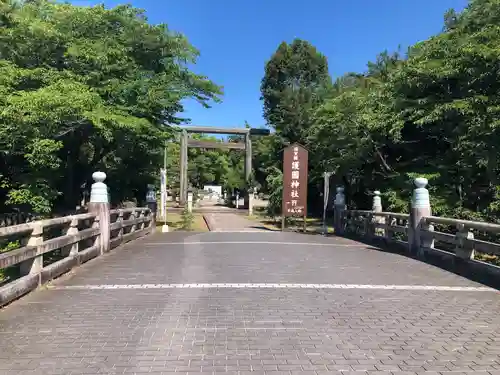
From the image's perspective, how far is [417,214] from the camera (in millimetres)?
11258

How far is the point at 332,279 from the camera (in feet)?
25.7

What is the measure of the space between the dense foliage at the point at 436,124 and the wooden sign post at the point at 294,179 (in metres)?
1.30

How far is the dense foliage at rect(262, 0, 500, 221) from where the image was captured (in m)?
13.1

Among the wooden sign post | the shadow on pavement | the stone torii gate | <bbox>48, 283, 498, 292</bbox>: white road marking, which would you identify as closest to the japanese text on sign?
the wooden sign post

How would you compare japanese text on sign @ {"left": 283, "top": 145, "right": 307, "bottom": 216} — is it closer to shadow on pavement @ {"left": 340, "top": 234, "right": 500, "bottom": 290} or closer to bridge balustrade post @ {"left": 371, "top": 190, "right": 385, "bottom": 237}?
bridge balustrade post @ {"left": 371, "top": 190, "right": 385, "bottom": 237}

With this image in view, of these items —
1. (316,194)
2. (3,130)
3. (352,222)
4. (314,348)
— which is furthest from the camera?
(316,194)

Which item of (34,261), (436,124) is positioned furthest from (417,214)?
(34,261)

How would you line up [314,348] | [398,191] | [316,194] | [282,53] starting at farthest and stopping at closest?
[282,53] < [316,194] < [398,191] < [314,348]

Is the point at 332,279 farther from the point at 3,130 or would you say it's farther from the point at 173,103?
the point at 173,103

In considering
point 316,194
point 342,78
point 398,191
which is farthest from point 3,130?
point 316,194

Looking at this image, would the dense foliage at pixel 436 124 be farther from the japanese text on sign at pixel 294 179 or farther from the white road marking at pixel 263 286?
the white road marking at pixel 263 286

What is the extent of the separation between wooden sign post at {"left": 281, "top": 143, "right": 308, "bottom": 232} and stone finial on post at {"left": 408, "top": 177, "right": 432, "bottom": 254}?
886 cm

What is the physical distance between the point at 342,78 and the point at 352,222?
1217 cm

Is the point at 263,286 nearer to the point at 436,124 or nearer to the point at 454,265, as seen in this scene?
the point at 454,265
